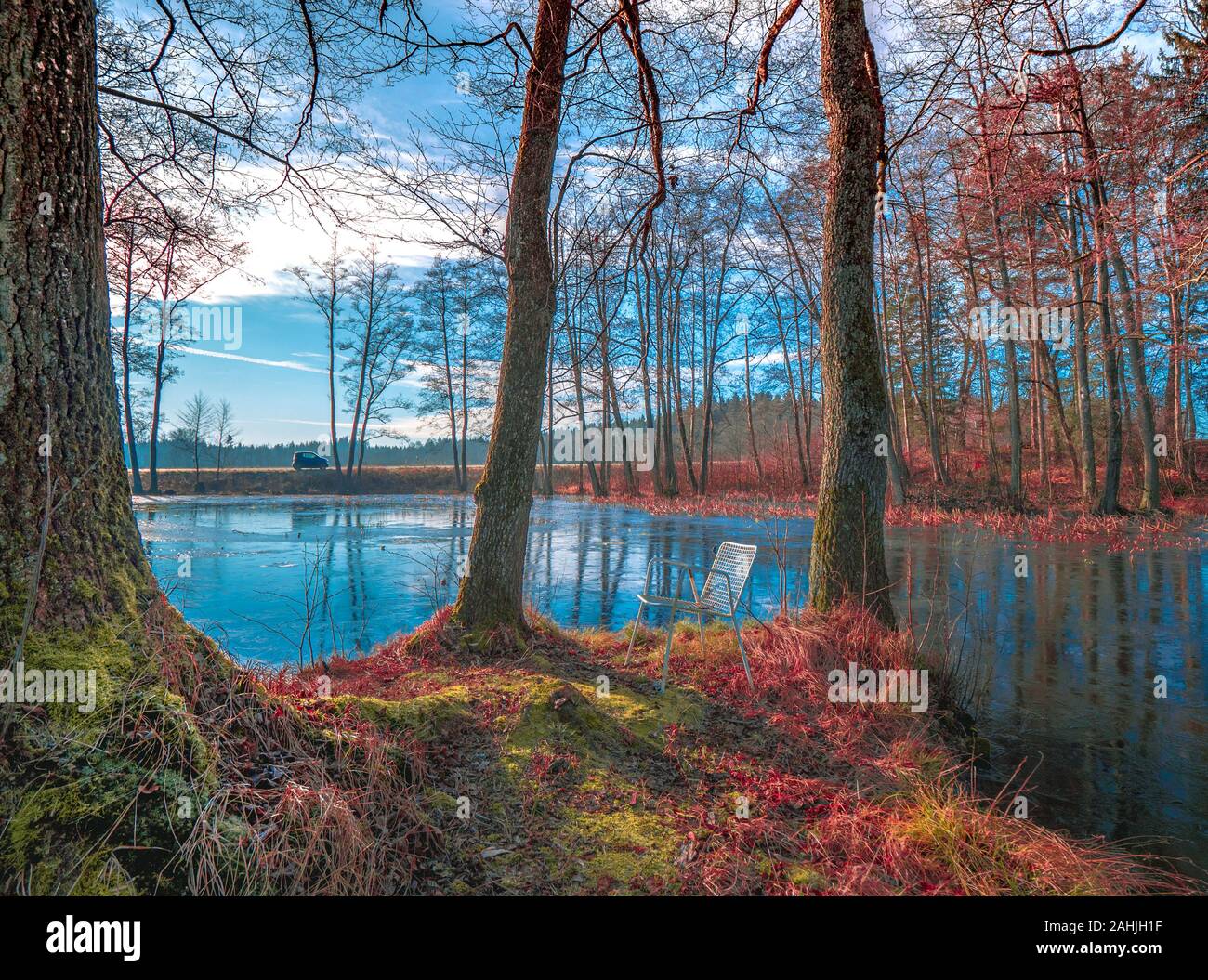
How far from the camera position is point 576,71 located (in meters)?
5.25

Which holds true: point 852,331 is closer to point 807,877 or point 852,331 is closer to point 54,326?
point 807,877

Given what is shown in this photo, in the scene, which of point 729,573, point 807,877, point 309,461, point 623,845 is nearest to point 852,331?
point 729,573

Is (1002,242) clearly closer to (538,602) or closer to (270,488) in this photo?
(538,602)

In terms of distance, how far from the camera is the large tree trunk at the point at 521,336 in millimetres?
5172

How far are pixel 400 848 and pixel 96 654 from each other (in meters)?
1.28

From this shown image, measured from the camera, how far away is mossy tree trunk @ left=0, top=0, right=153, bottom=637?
2.10 metres

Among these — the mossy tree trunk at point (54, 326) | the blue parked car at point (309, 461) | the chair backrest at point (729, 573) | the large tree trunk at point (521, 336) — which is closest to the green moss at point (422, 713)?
the mossy tree trunk at point (54, 326)

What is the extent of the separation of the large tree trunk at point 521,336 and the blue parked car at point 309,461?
3262cm

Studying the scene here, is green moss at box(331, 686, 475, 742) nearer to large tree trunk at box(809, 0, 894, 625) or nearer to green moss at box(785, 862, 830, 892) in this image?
green moss at box(785, 862, 830, 892)

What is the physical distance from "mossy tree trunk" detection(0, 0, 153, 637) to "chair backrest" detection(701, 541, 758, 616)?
3.86 meters

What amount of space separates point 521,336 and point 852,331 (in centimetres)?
288

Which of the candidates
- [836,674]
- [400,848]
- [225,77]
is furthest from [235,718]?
[225,77]

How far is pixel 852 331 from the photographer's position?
5.49m

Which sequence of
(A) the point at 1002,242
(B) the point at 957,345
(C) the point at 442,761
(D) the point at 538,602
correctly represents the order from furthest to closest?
(B) the point at 957,345 < (A) the point at 1002,242 < (D) the point at 538,602 < (C) the point at 442,761
